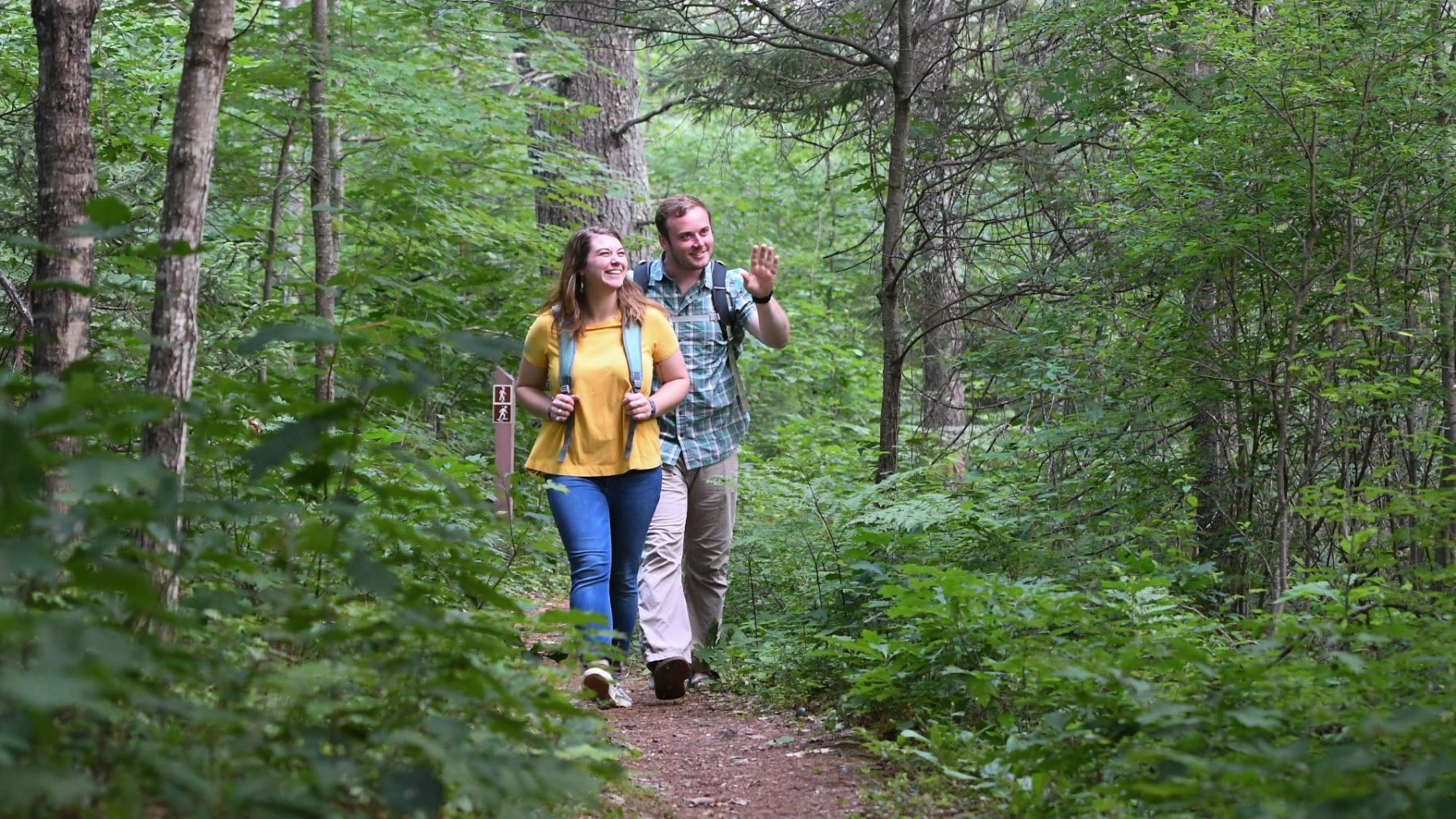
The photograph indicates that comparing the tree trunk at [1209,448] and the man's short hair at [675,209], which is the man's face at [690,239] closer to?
the man's short hair at [675,209]

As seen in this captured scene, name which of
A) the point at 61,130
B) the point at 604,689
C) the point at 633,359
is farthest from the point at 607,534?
the point at 61,130

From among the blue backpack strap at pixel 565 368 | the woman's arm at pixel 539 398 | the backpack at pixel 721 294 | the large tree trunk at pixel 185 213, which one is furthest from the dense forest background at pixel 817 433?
the backpack at pixel 721 294

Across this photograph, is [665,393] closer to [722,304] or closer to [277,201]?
[722,304]

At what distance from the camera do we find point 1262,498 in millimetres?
7195

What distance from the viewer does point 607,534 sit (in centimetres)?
550

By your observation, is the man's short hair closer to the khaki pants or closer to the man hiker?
the man hiker

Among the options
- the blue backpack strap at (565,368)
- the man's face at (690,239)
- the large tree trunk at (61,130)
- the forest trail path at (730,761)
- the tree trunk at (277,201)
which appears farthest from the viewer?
the tree trunk at (277,201)

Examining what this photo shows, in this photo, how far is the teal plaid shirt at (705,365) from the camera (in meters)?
6.15

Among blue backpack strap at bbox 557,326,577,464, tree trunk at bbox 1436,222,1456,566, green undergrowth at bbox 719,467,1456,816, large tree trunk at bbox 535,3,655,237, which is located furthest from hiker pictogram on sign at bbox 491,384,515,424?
tree trunk at bbox 1436,222,1456,566

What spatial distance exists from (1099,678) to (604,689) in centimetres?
259

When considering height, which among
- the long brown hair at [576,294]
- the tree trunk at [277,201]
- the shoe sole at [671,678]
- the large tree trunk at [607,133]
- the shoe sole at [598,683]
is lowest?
the shoe sole at [671,678]

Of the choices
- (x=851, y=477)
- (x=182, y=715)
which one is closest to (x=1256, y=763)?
(x=182, y=715)

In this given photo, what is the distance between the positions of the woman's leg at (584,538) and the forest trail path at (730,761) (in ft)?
1.80

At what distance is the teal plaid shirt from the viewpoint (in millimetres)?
6152
